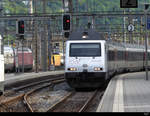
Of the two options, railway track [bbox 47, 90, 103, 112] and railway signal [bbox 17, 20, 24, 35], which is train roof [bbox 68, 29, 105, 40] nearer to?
railway track [bbox 47, 90, 103, 112]

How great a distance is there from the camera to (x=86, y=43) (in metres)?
21.9

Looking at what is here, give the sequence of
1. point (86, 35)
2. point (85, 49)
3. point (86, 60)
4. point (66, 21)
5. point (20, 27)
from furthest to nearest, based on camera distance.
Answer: point (20, 27)
point (66, 21)
point (86, 35)
point (85, 49)
point (86, 60)

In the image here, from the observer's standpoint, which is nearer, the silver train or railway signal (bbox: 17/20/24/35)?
the silver train

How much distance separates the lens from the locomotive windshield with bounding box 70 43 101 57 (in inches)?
855

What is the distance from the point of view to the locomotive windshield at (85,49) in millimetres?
21719

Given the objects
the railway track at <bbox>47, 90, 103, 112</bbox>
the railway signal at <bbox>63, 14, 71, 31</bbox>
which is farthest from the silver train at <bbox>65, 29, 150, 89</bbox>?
the railway signal at <bbox>63, 14, 71, 31</bbox>

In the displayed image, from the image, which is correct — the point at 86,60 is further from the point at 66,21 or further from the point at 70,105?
the point at 66,21

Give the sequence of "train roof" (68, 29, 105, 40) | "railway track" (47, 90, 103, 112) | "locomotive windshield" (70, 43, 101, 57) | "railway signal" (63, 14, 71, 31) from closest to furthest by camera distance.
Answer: "railway track" (47, 90, 103, 112) < "locomotive windshield" (70, 43, 101, 57) < "train roof" (68, 29, 105, 40) < "railway signal" (63, 14, 71, 31)

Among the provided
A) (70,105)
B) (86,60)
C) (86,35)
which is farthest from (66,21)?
(70,105)

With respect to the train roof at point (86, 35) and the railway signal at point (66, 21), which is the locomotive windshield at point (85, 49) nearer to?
the train roof at point (86, 35)

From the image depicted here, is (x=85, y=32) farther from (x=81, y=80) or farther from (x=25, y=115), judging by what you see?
(x=25, y=115)

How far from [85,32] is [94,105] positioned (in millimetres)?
7001

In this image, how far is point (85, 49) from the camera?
2180cm

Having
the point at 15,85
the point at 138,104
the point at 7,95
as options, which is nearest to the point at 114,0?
the point at 15,85
